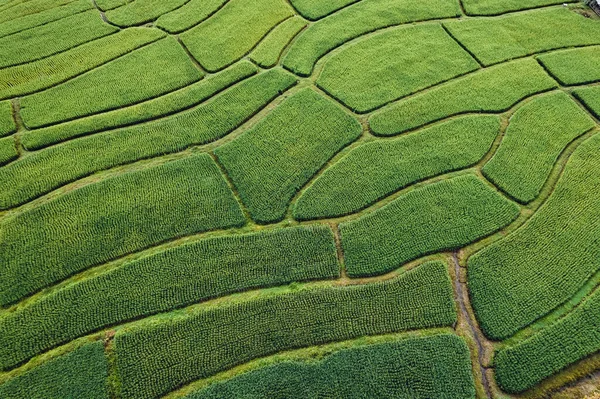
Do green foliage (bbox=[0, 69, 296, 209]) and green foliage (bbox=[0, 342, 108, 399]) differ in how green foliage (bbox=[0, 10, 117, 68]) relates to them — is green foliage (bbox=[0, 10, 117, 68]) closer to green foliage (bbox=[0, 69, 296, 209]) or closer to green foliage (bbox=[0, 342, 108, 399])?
green foliage (bbox=[0, 69, 296, 209])

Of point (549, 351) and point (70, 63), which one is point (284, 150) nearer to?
point (549, 351)

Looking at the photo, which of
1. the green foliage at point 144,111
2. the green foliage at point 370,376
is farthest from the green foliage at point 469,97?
the green foliage at point 370,376

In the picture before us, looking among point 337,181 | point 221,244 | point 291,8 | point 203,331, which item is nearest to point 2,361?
point 203,331

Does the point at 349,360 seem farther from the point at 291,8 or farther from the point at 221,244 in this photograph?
the point at 291,8

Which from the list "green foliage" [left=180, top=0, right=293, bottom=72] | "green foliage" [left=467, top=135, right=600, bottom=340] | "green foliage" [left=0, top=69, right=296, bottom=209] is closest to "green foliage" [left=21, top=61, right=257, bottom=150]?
"green foliage" [left=0, top=69, right=296, bottom=209]

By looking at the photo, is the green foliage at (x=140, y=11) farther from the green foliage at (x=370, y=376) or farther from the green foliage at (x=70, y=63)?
the green foliage at (x=370, y=376)
